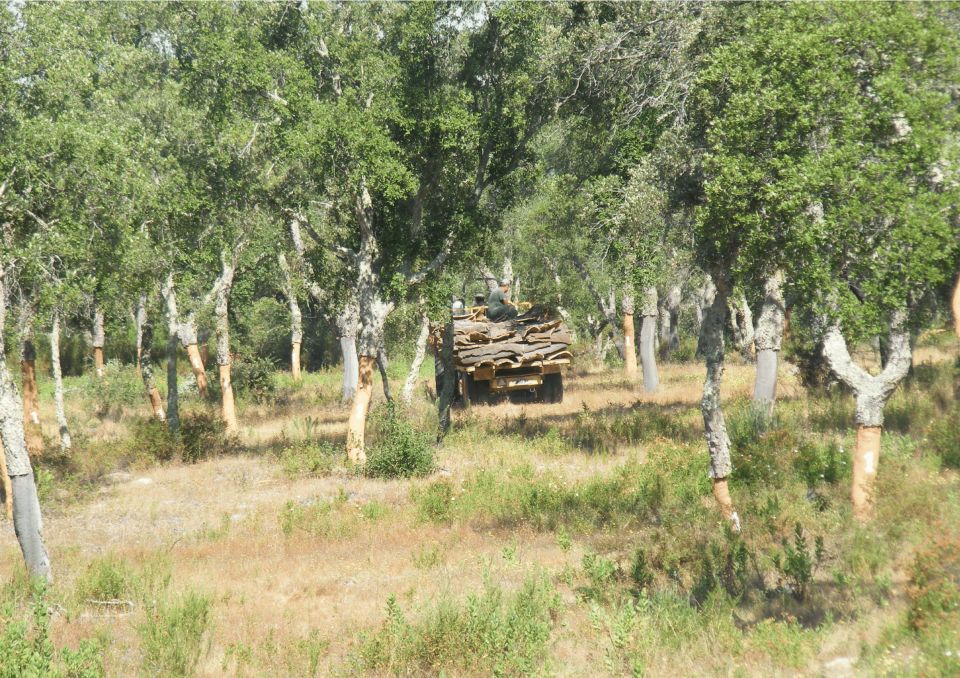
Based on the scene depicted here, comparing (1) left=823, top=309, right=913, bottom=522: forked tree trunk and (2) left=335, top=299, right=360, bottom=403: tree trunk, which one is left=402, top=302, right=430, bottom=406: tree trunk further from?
(1) left=823, top=309, right=913, bottom=522: forked tree trunk

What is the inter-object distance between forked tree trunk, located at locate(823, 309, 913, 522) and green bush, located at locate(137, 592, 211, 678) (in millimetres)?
6552

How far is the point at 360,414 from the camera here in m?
14.0

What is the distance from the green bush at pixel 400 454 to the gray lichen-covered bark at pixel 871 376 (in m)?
6.91

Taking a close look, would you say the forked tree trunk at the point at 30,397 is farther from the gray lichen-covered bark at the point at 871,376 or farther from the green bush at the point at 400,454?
the gray lichen-covered bark at the point at 871,376

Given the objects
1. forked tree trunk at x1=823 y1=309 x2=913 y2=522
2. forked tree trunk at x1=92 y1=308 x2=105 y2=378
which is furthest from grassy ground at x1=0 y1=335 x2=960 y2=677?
forked tree trunk at x1=92 y1=308 x2=105 y2=378

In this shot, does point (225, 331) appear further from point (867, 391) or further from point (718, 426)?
point (867, 391)

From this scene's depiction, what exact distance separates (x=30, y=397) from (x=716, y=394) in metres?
12.6

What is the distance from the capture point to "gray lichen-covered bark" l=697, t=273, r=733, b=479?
313 inches

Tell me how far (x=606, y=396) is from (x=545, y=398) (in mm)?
2170

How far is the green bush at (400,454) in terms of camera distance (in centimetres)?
1270

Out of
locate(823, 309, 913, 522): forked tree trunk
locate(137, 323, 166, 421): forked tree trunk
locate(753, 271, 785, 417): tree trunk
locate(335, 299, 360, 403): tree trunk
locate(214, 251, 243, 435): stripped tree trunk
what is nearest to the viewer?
locate(823, 309, 913, 522): forked tree trunk

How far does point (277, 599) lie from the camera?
287 inches

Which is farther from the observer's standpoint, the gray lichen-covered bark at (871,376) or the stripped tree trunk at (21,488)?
the gray lichen-covered bark at (871,376)

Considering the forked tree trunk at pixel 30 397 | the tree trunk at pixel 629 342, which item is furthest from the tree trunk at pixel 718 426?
the tree trunk at pixel 629 342
